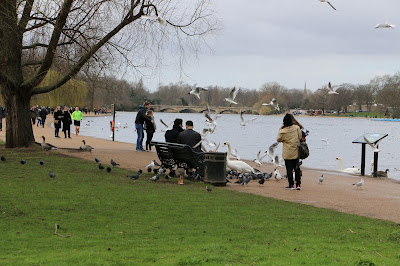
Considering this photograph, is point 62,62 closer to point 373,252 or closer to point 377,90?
point 373,252

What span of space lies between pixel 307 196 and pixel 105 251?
6.90 m

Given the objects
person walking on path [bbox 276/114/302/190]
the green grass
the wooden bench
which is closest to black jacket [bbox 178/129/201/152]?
the wooden bench

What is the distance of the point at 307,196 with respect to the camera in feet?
39.1

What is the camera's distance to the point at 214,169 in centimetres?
1240

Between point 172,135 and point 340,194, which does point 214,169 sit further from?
point 340,194

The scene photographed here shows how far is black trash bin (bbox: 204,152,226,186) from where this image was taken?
12.3 metres

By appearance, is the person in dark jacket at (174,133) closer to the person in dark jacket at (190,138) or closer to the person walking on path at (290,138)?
the person in dark jacket at (190,138)

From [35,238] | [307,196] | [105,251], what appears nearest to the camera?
[105,251]

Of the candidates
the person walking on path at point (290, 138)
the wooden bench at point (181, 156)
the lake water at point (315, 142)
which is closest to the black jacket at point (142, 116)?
the wooden bench at point (181, 156)

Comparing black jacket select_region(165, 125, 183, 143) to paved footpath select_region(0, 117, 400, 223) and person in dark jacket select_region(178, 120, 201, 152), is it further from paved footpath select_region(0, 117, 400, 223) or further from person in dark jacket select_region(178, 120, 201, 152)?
paved footpath select_region(0, 117, 400, 223)

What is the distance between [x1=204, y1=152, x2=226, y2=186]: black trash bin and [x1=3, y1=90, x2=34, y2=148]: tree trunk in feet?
30.1

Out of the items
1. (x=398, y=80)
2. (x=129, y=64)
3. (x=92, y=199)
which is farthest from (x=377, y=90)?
(x=92, y=199)

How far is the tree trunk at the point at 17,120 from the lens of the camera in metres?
18.6

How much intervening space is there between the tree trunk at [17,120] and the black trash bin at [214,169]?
9187mm
